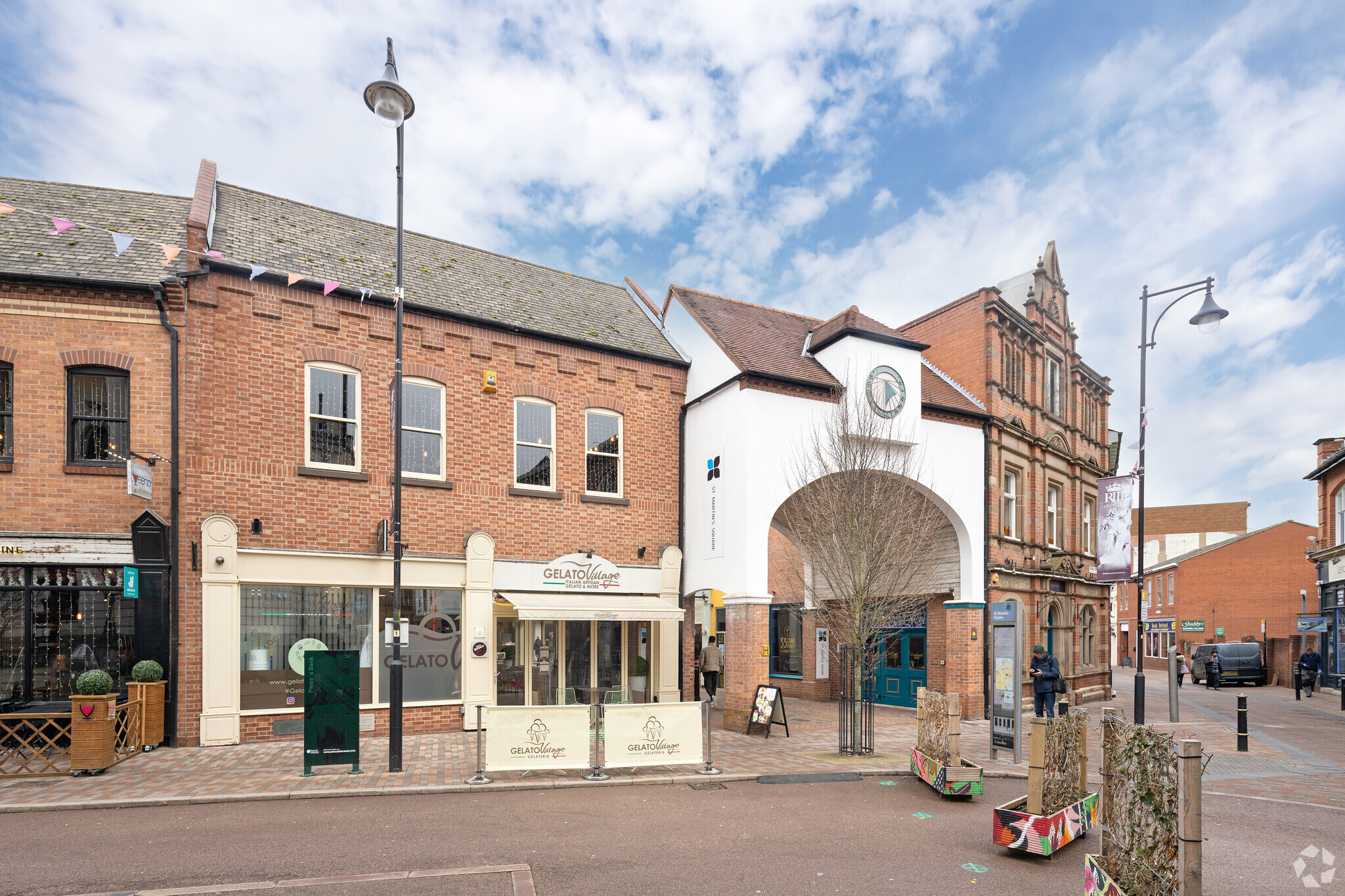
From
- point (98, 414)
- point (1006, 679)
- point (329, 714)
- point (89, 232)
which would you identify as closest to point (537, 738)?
point (329, 714)

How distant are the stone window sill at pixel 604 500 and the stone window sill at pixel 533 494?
480 millimetres

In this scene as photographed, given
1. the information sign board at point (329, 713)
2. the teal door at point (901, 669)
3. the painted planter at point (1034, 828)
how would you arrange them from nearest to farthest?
the painted planter at point (1034, 828) < the information sign board at point (329, 713) < the teal door at point (901, 669)

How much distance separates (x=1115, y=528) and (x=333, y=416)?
16011 mm

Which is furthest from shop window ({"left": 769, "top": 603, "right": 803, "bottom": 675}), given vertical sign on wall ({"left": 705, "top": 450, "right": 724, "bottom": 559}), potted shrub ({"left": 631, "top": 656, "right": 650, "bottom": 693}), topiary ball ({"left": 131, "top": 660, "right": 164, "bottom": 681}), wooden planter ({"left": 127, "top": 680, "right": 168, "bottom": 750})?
topiary ball ({"left": 131, "top": 660, "right": 164, "bottom": 681})

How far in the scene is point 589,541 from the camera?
54.4ft

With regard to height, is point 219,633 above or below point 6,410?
below

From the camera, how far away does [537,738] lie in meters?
11.0

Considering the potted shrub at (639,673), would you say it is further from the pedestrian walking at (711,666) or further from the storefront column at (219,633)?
the storefront column at (219,633)

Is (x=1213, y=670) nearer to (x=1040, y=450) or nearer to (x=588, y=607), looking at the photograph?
(x=1040, y=450)

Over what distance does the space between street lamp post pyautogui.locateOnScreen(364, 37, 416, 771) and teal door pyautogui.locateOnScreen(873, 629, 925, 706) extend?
41.6 ft

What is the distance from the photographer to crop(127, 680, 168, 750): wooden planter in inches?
479

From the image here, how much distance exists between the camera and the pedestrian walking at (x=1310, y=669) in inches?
1208

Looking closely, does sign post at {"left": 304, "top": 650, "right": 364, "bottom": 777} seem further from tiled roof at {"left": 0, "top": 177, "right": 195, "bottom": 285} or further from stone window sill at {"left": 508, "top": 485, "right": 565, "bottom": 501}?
tiled roof at {"left": 0, "top": 177, "right": 195, "bottom": 285}

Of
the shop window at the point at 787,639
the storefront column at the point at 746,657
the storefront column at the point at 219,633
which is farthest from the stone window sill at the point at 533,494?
the shop window at the point at 787,639
